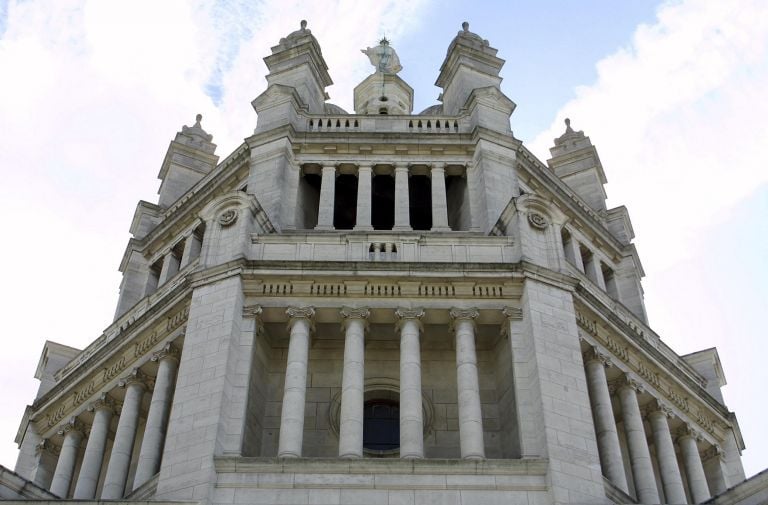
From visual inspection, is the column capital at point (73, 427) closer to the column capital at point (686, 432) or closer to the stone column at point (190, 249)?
the stone column at point (190, 249)

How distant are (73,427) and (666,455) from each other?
17.8 meters

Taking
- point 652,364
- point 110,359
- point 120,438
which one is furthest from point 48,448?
point 652,364

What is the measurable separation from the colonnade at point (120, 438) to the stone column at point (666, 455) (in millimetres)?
14096

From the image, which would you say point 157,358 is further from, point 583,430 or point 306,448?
point 583,430

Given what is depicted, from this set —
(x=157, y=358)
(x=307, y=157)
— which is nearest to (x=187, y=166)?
(x=307, y=157)

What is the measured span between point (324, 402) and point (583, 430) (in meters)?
6.83

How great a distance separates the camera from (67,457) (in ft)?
104

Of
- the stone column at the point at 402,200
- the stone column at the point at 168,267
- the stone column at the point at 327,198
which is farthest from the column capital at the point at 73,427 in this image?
the stone column at the point at 402,200

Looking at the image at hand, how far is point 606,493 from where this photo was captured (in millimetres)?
24875

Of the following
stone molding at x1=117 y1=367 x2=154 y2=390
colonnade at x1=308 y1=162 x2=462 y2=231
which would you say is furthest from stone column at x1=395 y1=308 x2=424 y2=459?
stone molding at x1=117 y1=367 x2=154 y2=390

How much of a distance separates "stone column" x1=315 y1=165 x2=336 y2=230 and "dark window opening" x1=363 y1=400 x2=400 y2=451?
297 inches

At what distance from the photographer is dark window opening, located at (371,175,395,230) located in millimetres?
37562

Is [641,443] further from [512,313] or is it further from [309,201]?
[309,201]

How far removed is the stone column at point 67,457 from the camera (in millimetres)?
30875
